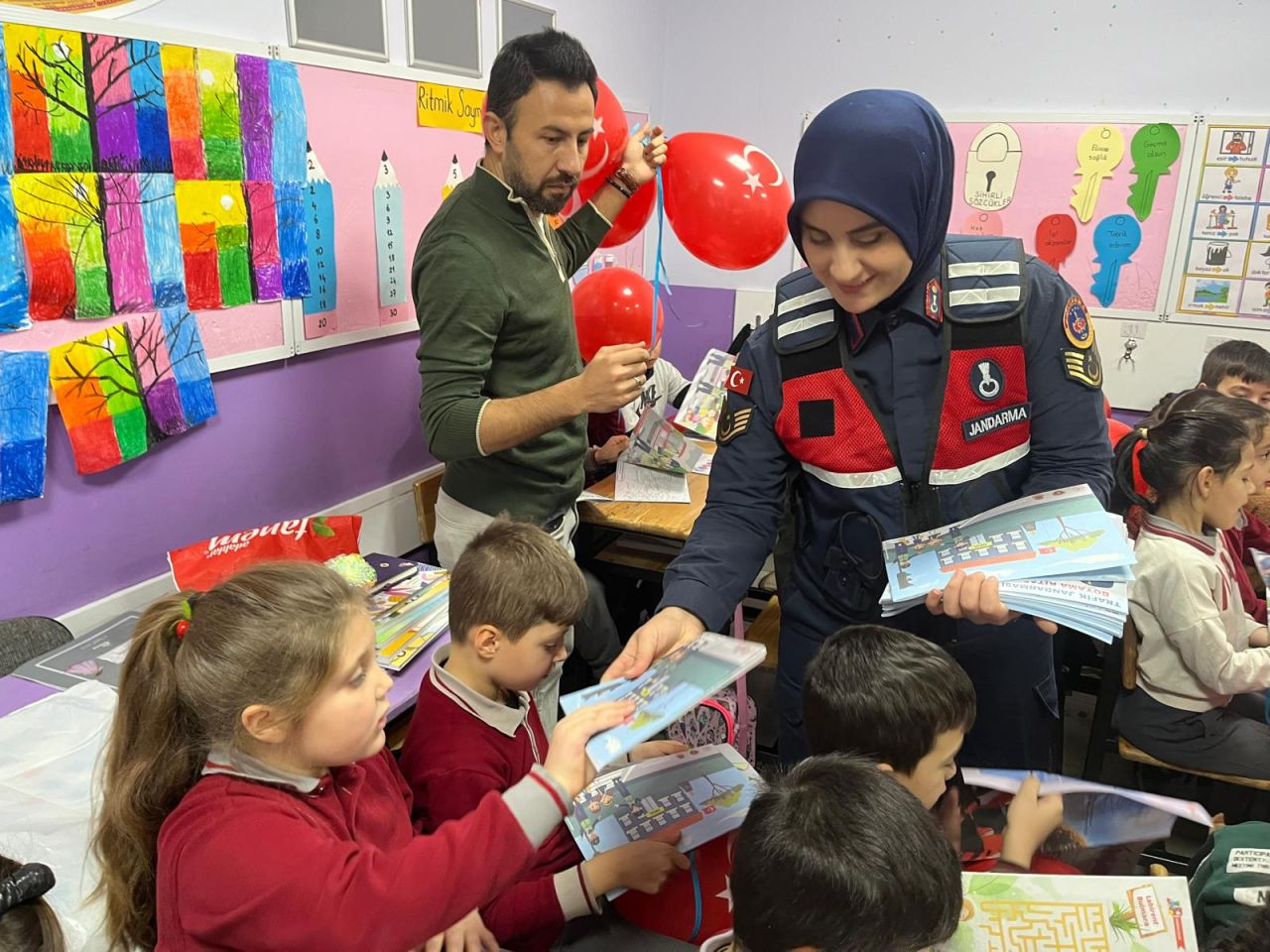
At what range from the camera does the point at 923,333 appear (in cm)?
132

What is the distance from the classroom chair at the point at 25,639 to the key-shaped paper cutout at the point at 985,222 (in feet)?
11.5

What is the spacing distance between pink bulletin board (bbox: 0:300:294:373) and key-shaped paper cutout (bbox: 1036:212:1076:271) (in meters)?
2.96

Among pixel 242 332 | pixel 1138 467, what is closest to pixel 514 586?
pixel 242 332

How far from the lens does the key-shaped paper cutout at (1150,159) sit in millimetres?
3445

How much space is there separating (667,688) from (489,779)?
1.74 ft

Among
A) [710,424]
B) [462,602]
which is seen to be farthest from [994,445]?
[710,424]

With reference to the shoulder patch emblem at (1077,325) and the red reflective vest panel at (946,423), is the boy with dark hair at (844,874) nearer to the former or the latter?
the red reflective vest panel at (946,423)

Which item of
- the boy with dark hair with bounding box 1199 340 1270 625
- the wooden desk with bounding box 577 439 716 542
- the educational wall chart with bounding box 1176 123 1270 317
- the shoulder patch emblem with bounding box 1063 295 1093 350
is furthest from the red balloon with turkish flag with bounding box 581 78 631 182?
the educational wall chart with bounding box 1176 123 1270 317

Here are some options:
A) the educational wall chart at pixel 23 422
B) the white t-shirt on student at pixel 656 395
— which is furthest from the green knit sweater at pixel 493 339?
the white t-shirt on student at pixel 656 395

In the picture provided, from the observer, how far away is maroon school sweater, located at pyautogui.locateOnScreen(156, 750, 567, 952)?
947mm

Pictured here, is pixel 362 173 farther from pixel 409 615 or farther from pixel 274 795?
pixel 274 795

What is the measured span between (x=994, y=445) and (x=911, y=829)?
61 centimetres

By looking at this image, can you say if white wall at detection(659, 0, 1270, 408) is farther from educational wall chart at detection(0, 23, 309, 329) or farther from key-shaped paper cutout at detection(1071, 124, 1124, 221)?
educational wall chart at detection(0, 23, 309, 329)

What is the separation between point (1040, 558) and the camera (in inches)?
45.0
